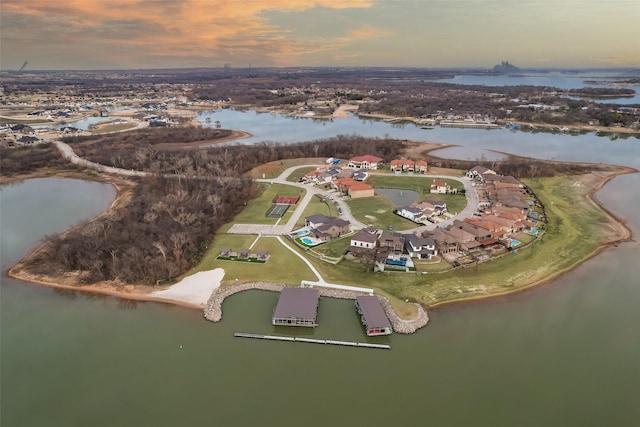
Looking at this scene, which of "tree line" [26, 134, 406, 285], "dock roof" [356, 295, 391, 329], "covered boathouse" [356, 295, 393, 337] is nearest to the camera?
"covered boathouse" [356, 295, 393, 337]

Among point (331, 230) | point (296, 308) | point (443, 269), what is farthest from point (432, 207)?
point (296, 308)

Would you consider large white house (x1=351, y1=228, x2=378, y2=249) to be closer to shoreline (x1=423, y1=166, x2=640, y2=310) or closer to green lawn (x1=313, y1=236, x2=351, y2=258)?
green lawn (x1=313, y1=236, x2=351, y2=258)

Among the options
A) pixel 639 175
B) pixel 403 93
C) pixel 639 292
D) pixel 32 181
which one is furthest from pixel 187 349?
pixel 403 93

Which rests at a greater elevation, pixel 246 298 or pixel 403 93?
pixel 403 93

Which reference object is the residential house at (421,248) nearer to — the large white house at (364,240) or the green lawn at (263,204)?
the large white house at (364,240)

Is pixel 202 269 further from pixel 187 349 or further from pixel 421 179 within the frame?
pixel 421 179

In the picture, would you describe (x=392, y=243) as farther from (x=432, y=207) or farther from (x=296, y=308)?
(x=296, y=308)

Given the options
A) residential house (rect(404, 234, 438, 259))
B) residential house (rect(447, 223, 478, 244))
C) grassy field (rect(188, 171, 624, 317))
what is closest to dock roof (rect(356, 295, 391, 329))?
grassy field (rect(188, 171, 624, 317))

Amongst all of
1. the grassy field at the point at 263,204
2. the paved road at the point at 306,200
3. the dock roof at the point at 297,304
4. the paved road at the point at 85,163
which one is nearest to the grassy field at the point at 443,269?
the dock roof at the point at 297,304
